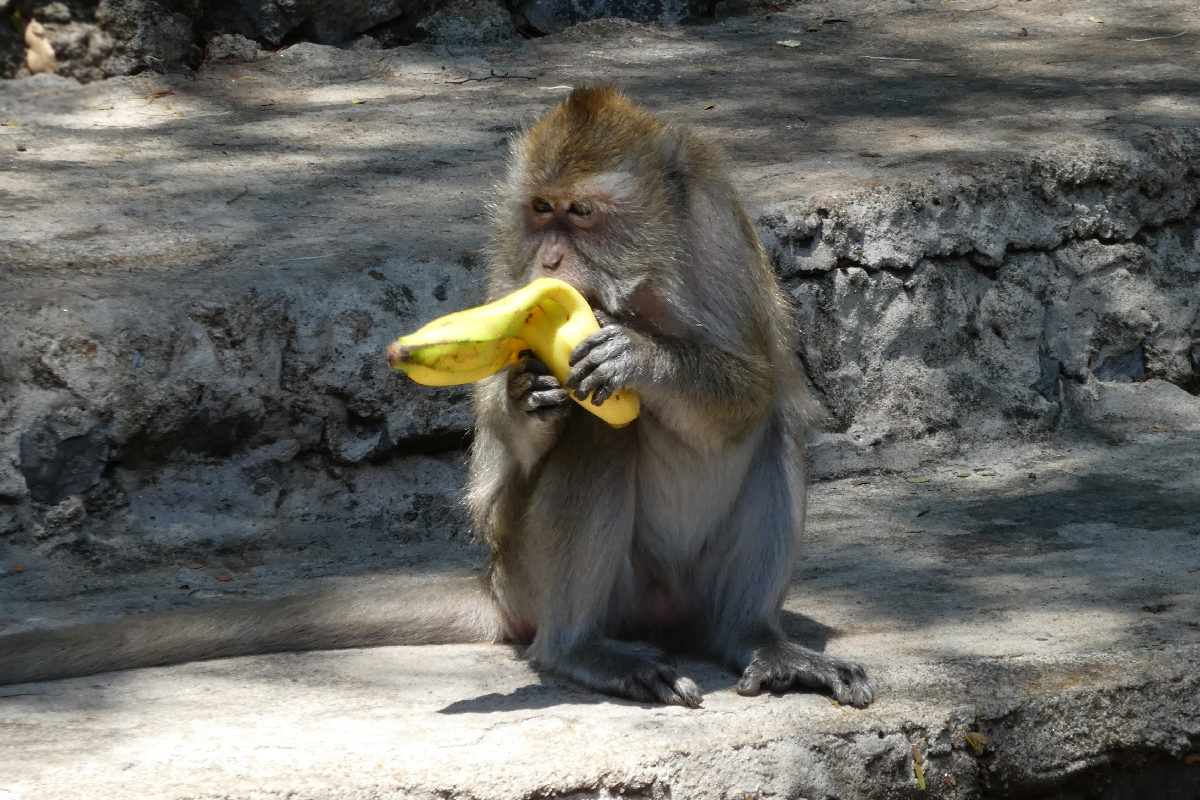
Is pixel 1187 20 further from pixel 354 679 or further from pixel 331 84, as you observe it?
pixel 354 679

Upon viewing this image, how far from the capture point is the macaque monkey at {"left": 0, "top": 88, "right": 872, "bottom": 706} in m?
3.56

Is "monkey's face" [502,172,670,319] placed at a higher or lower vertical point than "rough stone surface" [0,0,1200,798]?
higher

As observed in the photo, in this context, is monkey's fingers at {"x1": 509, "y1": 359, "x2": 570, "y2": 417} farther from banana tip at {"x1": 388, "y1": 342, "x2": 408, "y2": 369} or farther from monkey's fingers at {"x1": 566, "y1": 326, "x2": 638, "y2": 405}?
banana tip at {"x1": 388, "y1": 342, "x2": 408, "y2": 369}

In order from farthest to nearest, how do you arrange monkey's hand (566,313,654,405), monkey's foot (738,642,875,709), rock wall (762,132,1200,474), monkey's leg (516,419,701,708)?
rock wall (762,132,1200,474)
monkey's leg (516,419,701,708)
monkey's foot (738,642,875,709)
monkey's hand (566,313,654,405)

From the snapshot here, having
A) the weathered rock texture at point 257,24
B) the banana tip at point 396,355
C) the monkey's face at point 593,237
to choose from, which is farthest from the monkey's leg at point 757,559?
the weathered rock texture at point 257,24

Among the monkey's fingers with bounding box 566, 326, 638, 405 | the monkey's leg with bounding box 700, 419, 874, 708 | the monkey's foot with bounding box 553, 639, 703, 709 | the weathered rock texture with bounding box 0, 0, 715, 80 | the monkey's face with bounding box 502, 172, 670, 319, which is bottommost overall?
the monkey's foot with bounding box 553, 639, 703, 709

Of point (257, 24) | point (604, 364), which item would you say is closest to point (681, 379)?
point (604, 364)

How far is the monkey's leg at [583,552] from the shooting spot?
3.67 metres

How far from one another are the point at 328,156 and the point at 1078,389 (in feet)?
10.7

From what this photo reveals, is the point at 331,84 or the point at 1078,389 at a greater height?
the point at 331,84

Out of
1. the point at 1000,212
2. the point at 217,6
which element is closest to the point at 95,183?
the point at 217,6

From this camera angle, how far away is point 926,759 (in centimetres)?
344

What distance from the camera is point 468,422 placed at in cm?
512

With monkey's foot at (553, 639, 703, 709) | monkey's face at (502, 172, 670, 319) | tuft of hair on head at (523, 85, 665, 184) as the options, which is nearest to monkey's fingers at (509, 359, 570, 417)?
monkey's face at (502, 172, 670, 319)
